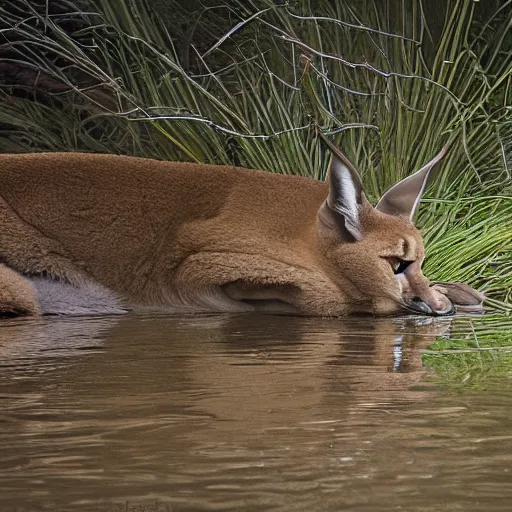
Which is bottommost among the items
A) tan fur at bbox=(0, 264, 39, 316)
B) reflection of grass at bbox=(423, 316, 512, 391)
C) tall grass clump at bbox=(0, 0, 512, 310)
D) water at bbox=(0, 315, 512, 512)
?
A: water at bbox=(0, 315, 512, 512)

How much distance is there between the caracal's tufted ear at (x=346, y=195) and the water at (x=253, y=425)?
0.71 metres

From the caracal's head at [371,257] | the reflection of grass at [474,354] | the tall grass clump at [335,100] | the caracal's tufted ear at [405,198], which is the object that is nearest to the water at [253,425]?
the reflection of grass at [474,354]

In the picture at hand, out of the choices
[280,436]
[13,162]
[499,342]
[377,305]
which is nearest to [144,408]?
[280,436]

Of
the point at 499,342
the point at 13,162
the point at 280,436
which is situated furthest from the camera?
the point at 13,162

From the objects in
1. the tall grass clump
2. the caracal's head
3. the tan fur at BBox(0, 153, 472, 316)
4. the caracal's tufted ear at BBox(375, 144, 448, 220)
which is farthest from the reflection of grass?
the tall grass clump

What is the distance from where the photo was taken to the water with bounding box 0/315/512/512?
81.7 inches

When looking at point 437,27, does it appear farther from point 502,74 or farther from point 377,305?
point 377,305

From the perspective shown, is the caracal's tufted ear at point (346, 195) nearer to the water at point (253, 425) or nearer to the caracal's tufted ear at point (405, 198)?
the caracal's tufted ear at point (405, 198)

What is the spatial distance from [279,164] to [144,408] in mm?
3412

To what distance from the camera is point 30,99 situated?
7496 mm

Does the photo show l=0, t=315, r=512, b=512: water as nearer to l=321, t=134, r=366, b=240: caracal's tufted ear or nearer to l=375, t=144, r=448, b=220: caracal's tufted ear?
l=321, t=134, r=366, b=240: caracal's tufted ear

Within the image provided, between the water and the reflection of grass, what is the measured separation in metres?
0.01

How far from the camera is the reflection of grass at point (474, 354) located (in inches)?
125

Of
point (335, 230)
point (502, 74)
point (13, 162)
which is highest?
point (502, 74)
